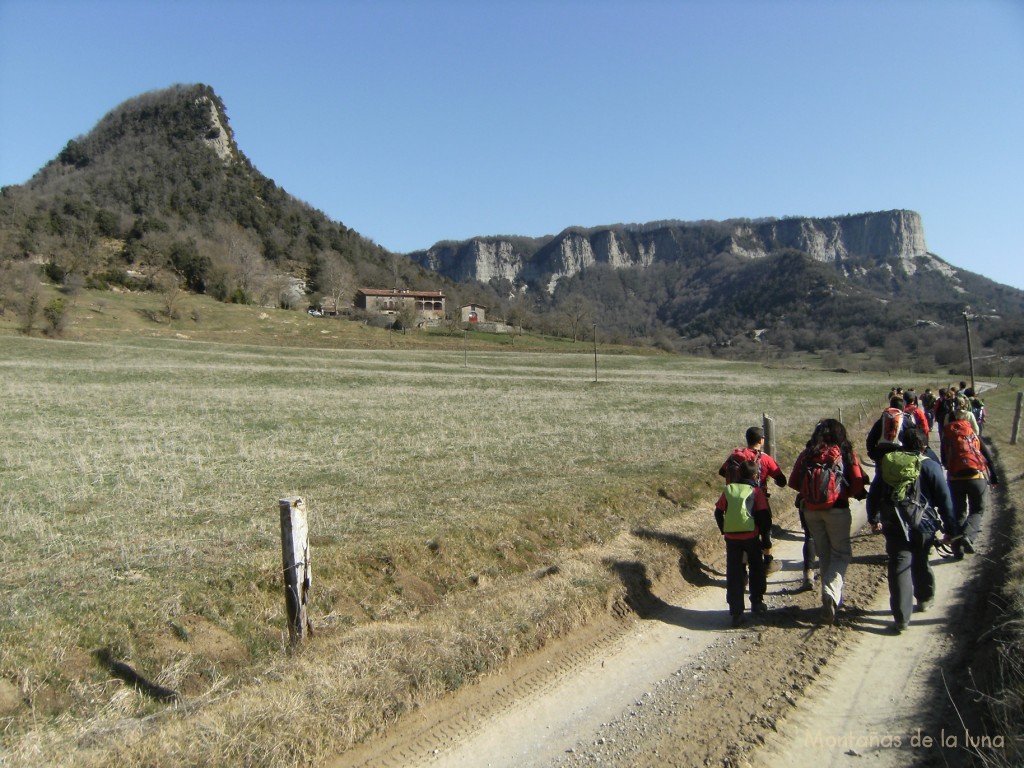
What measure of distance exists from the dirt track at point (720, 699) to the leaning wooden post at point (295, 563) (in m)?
1.52

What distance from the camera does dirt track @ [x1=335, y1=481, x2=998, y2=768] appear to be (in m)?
4.98

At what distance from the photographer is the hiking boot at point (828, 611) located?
23.8 ft

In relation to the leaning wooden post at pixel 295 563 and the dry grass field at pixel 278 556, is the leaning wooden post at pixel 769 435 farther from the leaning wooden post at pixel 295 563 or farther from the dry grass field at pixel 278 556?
the leaning wooden post at pixel 295 563

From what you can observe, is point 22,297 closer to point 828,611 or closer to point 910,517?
point 828,611

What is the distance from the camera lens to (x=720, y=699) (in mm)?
5715

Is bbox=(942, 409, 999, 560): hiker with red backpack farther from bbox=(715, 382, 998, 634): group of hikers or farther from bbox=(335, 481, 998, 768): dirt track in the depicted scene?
bbox=(715, 382, 998, 634): group of hikers

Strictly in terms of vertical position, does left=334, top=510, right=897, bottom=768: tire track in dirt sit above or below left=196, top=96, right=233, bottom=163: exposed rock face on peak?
below

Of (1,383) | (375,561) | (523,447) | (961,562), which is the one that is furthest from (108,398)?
(961,562)

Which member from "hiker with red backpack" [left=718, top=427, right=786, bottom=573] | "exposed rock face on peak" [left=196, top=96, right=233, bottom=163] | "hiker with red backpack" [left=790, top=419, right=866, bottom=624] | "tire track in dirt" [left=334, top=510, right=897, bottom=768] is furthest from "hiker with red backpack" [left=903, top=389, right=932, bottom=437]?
"exposed rock face on peak" [left=196, top=96, right=233, bottom=163]

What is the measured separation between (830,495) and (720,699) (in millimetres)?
2649

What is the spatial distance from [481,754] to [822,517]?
4616mm

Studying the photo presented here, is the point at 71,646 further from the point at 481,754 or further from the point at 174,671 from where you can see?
the point at 481,754

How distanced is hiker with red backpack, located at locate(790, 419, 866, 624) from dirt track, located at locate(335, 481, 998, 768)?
53 centimetres

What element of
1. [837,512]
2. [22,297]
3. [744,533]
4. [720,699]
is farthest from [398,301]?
[720,699]
